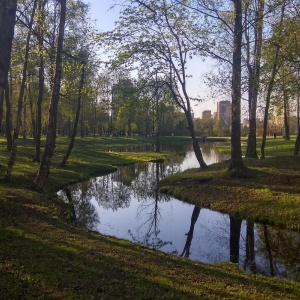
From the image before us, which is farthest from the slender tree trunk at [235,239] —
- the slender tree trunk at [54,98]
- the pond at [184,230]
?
the slender tree trunk at [54,98]

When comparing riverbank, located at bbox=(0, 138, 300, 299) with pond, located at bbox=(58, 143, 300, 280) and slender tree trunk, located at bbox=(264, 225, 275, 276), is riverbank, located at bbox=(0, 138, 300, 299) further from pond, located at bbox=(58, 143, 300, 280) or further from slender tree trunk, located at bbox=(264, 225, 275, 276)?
pond, located at bbox=(58, 143, 300, 280)

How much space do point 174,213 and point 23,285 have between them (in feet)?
36.7

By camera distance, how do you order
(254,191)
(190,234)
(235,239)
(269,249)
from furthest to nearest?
(254,191)
(190,234)
(235,239)
(269,249)

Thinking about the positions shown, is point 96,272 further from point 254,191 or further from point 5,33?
point 254,191

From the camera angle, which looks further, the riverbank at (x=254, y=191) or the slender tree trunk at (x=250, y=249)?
the riverbank at (x=254, y=191)

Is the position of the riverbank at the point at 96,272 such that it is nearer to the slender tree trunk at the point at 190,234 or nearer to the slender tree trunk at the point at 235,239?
the slender tree trunk at the point at 235,239

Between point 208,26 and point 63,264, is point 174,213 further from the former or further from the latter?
point 208,26

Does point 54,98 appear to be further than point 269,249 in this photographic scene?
Yes

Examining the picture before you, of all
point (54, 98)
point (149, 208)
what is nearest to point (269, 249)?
point (149, 208)

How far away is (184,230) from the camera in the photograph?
46.0 ft

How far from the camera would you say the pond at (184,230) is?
1065 cm

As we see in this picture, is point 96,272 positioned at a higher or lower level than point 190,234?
higher

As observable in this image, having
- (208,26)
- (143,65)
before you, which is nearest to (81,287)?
(208,26)

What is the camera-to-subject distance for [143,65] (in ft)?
82.7
